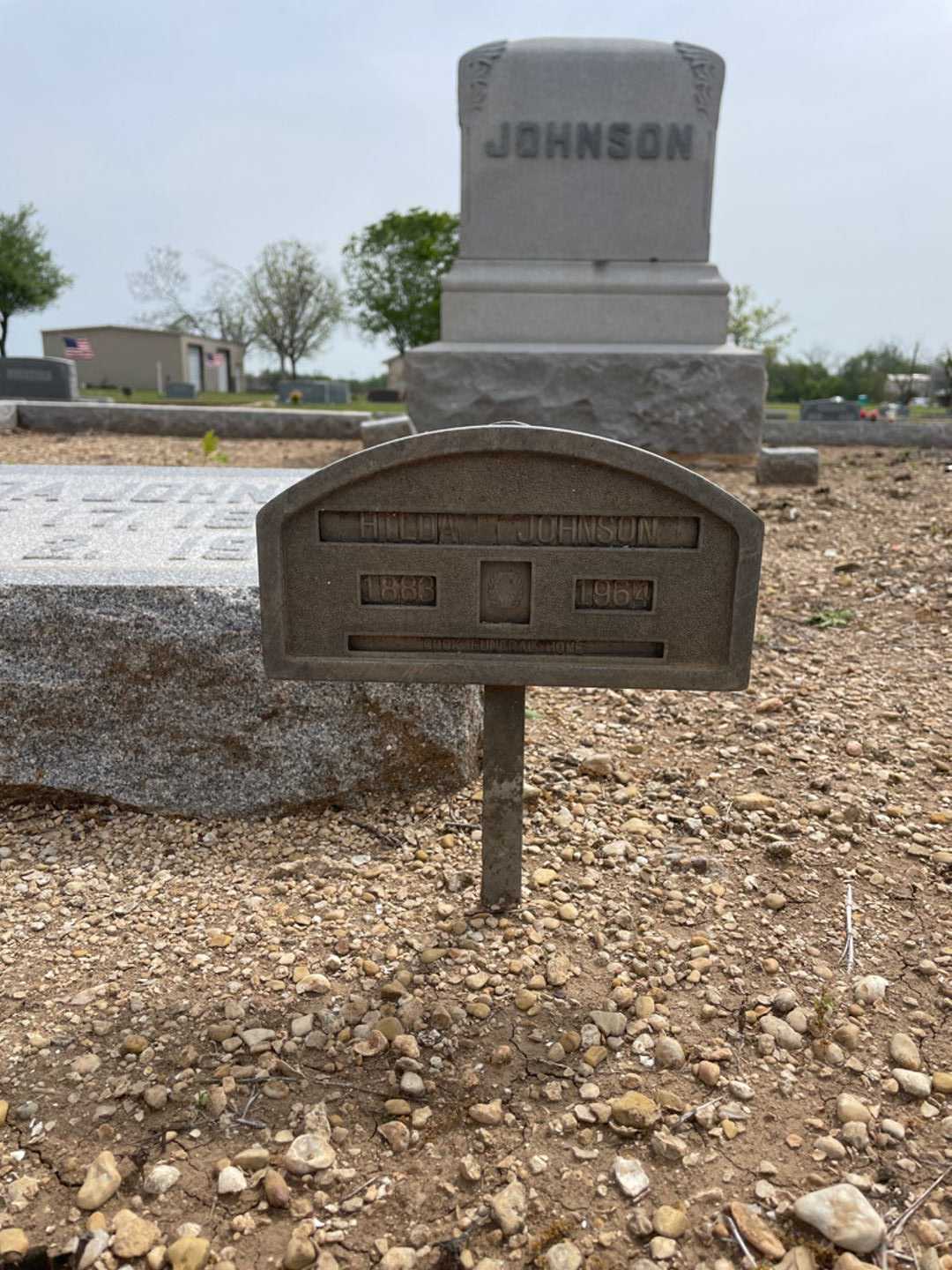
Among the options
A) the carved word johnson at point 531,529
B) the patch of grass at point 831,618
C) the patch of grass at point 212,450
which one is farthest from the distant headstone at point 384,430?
the carved word johnson at point 531,529

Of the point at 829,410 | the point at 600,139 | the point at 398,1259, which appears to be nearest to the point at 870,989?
the point at 398,1259

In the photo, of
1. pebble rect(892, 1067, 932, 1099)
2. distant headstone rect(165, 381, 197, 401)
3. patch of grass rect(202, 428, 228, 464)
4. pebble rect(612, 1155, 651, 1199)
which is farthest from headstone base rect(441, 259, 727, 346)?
distant headstone rect(165, 381, 197, 401)

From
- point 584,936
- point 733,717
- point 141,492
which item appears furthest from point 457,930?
point 141,492

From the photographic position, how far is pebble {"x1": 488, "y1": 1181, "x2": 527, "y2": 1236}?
4.87ft

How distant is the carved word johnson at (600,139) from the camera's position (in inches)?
336

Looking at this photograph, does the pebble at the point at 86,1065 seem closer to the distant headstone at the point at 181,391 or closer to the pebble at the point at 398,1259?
the pebble at the point at 398,1259

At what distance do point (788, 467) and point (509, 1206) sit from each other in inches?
295

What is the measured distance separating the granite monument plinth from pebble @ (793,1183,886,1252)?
294 inches

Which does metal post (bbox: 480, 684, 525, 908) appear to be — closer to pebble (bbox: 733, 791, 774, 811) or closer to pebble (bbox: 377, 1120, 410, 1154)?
pebble (bbox: 377, 1120, 410, 1154)

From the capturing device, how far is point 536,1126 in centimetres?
168

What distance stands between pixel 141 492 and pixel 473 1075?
3.15 meters

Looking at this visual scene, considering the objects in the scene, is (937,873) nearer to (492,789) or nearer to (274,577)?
(492,789)

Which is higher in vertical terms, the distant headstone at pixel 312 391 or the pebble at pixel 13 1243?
the distant headstone at pixel 312 391

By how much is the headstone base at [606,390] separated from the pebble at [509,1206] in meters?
7.26
